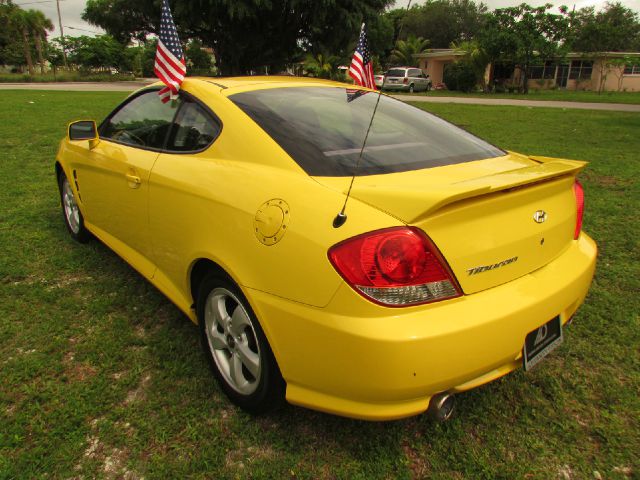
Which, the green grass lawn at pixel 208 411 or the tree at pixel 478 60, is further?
the tree at pixel 478 60

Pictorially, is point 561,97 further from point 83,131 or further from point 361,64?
point 83,131

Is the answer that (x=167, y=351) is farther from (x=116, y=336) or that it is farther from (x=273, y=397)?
(x=273, y=397)

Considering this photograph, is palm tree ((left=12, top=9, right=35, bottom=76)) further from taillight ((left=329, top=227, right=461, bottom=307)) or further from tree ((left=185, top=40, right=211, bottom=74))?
taillight ((left=329, top=227, right=461, bottom=307))

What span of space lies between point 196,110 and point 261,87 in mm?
358

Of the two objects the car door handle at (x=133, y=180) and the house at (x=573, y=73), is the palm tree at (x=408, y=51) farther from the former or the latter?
the car door handle at (x=133, y=180)

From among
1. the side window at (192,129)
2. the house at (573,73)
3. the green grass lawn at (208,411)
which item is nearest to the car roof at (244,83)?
the side window at (192,129)

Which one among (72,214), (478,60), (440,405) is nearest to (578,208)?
(440,405)

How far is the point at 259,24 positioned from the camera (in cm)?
2494

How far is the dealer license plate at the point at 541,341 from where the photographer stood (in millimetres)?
1874

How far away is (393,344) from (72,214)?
3.47 m

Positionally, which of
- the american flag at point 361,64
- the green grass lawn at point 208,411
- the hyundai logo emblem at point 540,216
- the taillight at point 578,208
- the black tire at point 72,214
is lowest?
the green grass lawn at point 208,411

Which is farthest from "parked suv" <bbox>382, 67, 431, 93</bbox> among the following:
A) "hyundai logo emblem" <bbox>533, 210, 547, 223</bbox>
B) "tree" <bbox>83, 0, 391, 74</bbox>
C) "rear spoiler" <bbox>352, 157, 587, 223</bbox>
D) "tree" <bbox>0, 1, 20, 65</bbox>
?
"tree" <bbox>0, 1, 20, 65</bbox>

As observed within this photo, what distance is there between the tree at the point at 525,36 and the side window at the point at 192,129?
30592 millimetres

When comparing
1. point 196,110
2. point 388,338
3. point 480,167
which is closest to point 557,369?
point 480,167
